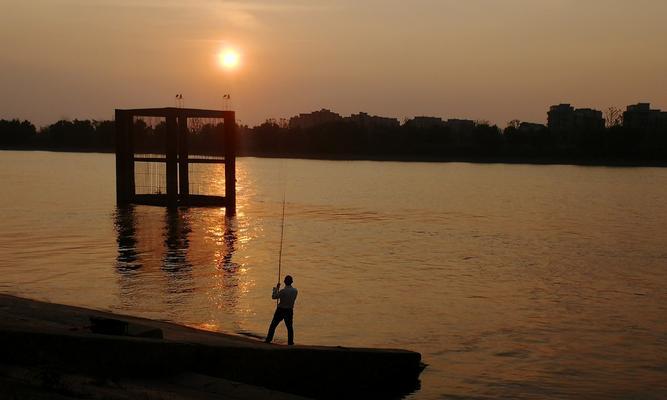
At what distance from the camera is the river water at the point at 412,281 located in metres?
20.1

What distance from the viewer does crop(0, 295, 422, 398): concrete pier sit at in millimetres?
12281

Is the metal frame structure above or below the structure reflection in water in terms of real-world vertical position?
above

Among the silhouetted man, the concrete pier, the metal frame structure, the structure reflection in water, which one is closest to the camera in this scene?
the concrete pier

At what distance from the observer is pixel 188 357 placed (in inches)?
536

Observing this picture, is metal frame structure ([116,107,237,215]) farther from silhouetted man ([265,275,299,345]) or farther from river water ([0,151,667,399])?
silhouetted man ([265,275,299,345])

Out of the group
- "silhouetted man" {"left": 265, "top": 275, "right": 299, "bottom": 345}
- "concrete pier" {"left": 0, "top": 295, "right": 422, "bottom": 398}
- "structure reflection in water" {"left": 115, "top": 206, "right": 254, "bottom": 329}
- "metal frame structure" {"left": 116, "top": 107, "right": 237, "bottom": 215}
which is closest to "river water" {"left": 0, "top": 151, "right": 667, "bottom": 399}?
"structure reflection in water" {"left": 115, "top": 206, "right": 254, "bottom": 329}

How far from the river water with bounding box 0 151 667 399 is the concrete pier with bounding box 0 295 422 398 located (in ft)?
5.01

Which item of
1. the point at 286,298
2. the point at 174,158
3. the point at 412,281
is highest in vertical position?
the point at 174,158

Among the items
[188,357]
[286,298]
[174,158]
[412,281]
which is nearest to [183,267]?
[412,281]

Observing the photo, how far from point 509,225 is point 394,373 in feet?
145

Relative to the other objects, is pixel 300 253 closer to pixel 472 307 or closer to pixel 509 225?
pixel 472 307

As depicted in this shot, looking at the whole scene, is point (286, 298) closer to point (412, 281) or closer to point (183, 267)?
point (412, 281)

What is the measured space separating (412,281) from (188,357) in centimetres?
1885

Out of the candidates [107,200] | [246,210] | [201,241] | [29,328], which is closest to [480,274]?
[201,241]
